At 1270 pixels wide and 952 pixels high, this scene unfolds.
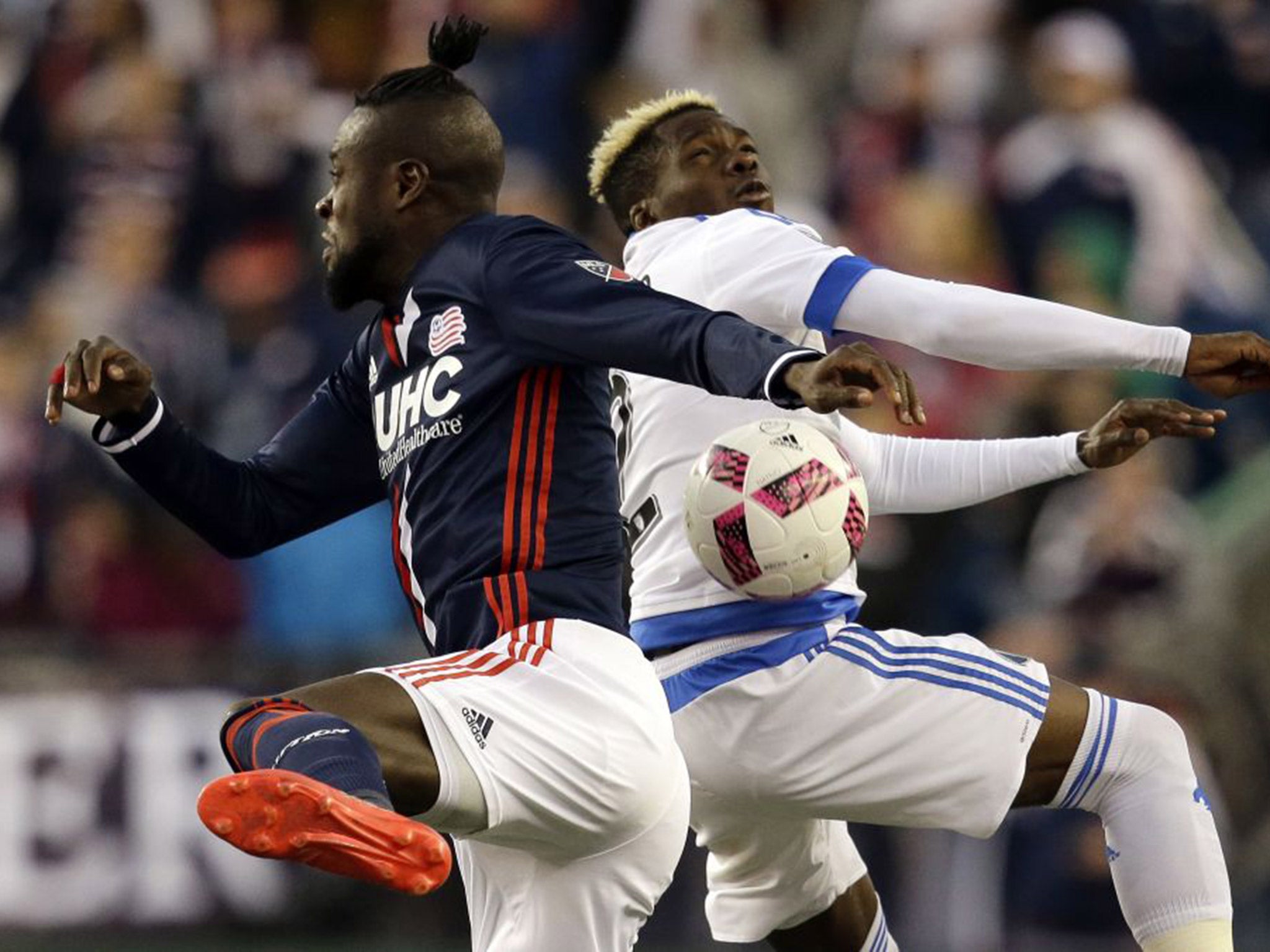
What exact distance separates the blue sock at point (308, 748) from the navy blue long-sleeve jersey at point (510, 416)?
48cm

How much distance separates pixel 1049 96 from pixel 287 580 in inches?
149

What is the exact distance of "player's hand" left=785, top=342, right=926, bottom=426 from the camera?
354cm

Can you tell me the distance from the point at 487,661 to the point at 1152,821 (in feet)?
5.16

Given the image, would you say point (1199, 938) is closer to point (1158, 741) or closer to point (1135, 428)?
point (1158, 741)

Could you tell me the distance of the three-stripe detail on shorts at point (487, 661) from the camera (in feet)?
12.9

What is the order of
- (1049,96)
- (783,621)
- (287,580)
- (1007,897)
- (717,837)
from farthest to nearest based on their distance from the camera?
(1049,96)
(287,580)
(1007,897)
(717,837)
(783,621)

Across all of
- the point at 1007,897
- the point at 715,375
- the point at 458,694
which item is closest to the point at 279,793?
the point at 458,694

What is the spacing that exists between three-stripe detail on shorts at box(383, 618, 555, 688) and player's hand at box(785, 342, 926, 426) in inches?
28.8

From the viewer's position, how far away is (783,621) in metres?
4.59

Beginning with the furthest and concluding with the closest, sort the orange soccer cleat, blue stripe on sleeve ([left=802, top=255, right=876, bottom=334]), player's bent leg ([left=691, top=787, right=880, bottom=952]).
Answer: player's bent leg ([left=691, top=787, right=880, bottom=952])
blue stripe on sleeve ([left=802, top=255, right=876, bottom=334])
the orange soccer cleat

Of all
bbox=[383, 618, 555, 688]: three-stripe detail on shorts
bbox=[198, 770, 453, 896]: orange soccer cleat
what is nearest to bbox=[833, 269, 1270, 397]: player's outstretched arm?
bbox=[383, 618, 555, 688]: three-stripe detail on shorts

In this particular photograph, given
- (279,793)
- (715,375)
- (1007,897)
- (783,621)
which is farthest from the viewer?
(1007,897)

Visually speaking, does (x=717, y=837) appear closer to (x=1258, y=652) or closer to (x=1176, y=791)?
(x=1176, y=791)

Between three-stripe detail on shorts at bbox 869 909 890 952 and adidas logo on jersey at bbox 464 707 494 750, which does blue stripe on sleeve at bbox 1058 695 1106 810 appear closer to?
three-stripe detail on shorts at bbox 869 909 890 952
